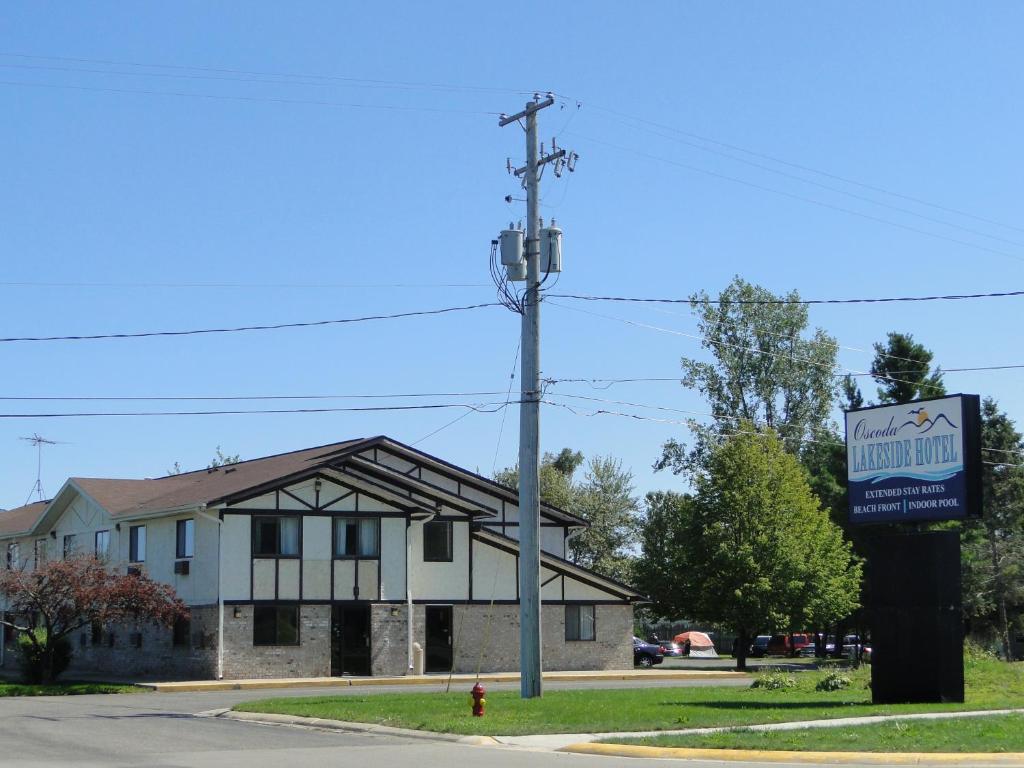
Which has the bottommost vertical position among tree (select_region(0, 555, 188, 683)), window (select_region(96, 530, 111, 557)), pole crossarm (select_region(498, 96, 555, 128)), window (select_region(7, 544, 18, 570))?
tree (select_region(0, 555, 188, 683))

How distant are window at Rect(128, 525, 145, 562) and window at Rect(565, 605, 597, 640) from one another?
13841mm

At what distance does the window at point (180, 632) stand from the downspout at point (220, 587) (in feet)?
6.07

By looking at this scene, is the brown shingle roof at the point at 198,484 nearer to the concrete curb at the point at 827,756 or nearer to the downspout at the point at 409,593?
the downspout at the point at 409,593

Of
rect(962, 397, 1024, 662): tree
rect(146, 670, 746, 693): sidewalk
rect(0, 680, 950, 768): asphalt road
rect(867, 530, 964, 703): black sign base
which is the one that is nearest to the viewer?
rect(0, 680, 950, 768): asphalt road

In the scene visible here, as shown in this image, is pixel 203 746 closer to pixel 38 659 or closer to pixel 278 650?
pixel 278 650

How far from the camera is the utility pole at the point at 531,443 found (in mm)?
25094

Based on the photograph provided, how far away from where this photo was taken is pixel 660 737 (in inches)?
758

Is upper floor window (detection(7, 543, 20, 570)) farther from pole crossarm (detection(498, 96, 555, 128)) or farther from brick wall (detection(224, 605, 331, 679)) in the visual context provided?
pole crossarm (detection(498, 96, 555, 128))

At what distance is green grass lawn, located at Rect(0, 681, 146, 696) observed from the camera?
3334 centimetres

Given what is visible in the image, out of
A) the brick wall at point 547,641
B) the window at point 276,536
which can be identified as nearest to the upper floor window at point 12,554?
the window at point 276,536

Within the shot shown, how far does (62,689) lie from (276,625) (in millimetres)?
6813

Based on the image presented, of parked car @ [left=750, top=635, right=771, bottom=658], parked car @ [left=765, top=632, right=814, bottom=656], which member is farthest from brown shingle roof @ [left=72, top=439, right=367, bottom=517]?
parked car @ [left=765, top=632, right=814, bottom=656]

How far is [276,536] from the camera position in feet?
130

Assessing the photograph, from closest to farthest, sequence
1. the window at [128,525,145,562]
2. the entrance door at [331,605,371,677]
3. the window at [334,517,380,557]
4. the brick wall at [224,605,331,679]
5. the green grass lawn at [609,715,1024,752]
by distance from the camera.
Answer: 1. the green grass lawn at [609,715,1024,752]
2. the brick wall at [224,605,331,679]
3. the entrance door at [331,605,371,677]
4. the window at [334,517,380,557]
5. the window at [128,525,145,562]
